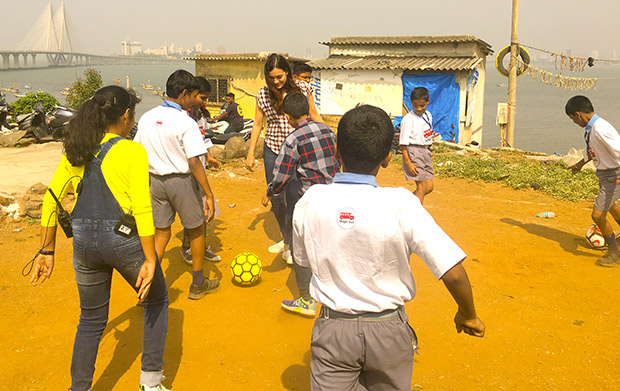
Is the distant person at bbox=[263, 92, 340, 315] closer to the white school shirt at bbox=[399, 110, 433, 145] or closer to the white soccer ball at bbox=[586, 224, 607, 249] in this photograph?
the white school shirt at bbox=[399, 110, 433, 145]

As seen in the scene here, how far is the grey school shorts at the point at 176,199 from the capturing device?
14.7ft

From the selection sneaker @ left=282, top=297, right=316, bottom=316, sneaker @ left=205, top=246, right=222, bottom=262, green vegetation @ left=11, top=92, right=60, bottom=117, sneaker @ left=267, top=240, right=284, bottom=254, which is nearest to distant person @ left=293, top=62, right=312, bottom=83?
sneaker @ left=267, top=240, right=284, bottom=254

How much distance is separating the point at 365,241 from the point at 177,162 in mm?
2846

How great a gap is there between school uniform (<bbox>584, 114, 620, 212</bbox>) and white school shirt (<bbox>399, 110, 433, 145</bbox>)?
2.00 m

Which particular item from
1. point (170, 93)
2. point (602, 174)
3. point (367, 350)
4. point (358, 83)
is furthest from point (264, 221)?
point (358, 83)

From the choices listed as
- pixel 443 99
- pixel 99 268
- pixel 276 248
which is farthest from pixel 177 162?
pixel 443 99

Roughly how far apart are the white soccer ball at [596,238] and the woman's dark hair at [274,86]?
4.51 m

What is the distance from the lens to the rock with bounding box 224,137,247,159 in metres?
11.4

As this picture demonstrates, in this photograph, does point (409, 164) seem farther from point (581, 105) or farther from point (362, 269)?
point (362, 269)

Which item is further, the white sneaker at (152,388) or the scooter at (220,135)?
the scooter at (220,135)

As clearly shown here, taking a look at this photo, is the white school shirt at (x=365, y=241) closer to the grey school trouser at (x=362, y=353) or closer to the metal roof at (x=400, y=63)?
the grey school trouser at (x=362, y=353)

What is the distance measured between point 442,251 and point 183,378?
2564 mm

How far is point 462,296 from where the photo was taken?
2033mm

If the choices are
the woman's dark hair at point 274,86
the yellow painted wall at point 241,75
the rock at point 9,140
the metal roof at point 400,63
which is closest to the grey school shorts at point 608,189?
the woman's dark hair at point 274,86
